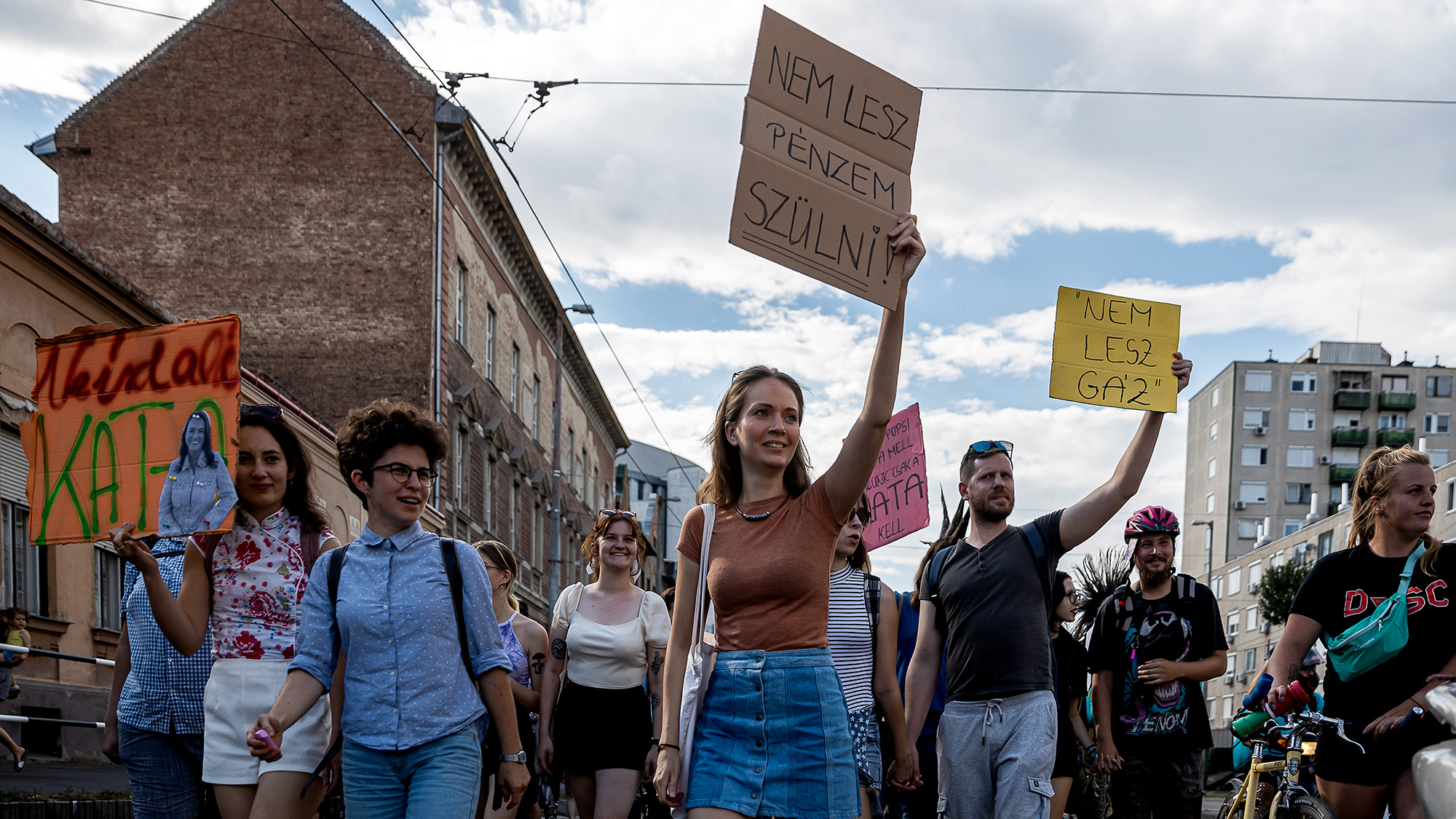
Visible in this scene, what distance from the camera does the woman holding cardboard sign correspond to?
3.81m

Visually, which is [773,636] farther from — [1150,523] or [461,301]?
[461,301]

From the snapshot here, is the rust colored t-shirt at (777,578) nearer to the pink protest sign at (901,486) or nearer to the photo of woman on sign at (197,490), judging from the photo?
the photo of woman on sign at (197,490)

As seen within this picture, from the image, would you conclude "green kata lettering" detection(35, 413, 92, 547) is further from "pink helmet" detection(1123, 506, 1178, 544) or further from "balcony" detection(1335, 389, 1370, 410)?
"balcony" detection(1335, 389, 1370, 410)

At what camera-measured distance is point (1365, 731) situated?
16.5 ft

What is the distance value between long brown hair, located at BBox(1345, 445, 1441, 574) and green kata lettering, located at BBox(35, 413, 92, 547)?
484cm

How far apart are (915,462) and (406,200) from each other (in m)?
21.8

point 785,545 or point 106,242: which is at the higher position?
point 106,242

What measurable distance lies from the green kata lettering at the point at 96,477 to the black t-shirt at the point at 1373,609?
4480 millimetres

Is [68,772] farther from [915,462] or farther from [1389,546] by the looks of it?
[1389,546]

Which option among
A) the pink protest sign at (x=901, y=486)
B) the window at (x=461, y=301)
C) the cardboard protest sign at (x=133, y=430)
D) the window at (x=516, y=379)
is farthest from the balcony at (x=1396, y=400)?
the cardboard protest sign at (x=133, y=430)

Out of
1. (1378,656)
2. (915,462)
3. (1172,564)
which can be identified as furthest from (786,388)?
(915,462)

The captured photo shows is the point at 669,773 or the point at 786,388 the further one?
the point at 786,388

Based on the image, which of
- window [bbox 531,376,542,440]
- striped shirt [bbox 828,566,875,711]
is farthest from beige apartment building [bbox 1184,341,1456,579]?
striped shirt [bbox 828,566,875,711]

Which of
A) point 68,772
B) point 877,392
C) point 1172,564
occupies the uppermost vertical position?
point 877,392
